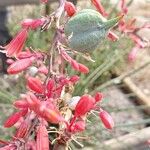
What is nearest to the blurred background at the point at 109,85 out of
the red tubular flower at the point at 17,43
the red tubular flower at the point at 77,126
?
the red tubular flower at the point at 17,43

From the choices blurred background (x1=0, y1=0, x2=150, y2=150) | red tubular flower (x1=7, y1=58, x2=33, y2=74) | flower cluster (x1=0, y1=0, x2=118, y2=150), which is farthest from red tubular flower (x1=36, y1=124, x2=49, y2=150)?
blurred background (x1=0, y1=0, x2=150, y2=150)

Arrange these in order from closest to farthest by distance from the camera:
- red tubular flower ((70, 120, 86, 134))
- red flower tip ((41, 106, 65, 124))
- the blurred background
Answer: red flower tip ((41, 106, 65, 124)) → red tubular flower ((70, 120, 86, 134)) → the blurred background

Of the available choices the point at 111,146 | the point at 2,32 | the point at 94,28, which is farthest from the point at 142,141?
the point at 94,28

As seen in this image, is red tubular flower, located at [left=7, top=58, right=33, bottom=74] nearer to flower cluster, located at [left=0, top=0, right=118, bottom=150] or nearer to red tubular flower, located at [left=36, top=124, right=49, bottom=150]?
flower cluster, located at [left=0, top=0, right=118, bottom=150]

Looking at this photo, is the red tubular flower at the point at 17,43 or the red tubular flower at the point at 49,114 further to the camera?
the red tubular flower at the point at 17,43

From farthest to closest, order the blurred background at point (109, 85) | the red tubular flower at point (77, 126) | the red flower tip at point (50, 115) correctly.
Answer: the blurred background at point (109, 85) → the red tubular flower at point (77, 126) → the red flower tip at point (50, 115)

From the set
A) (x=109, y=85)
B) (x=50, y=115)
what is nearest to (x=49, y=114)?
(x=50, y=115)

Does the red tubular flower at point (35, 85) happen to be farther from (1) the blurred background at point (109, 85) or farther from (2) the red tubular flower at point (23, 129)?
(1) the blurred background at point (109, 85)
